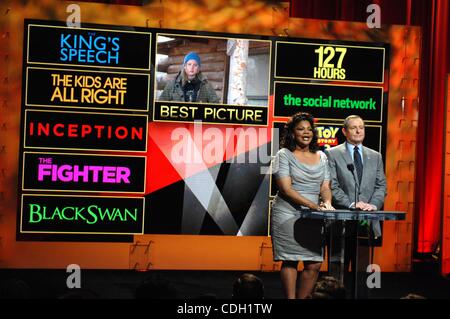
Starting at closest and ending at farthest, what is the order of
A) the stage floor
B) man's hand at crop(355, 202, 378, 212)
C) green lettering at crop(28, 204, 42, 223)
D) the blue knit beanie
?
man's hand at crop(355, 202, 378, 212), the stage floor, green lettering at crop(28, 204, 42, 223), the blue knit beanie

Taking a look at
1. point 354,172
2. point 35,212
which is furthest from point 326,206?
point 35,212

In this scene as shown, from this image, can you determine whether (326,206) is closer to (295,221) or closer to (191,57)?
(295,221)

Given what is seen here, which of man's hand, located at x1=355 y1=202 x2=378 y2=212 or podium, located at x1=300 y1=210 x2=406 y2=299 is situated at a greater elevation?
man's hand, located at x1=355 y1=202 x2=378 y2=212

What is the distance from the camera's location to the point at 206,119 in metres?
7.69

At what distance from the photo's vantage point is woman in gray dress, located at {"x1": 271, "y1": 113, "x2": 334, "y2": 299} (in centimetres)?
520

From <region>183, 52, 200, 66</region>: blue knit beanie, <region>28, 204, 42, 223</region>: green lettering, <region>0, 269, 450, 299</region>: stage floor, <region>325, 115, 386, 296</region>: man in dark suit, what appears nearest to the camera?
<region>325, 115, 386, 296</region>: man in dark suit

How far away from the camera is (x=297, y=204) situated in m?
5.16

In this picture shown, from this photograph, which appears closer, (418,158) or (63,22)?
(63,22)

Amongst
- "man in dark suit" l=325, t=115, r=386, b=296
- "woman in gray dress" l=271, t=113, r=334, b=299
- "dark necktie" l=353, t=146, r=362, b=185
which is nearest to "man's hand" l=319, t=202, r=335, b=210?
"woman in gray dress" l=271, t=113, r=334, b=299

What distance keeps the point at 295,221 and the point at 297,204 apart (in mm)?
123

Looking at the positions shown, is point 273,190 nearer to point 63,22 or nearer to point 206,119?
point 206,119

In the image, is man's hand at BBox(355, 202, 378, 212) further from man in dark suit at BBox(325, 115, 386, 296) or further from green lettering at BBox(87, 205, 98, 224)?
green lettering at BBox(87, 205, 98, 224)

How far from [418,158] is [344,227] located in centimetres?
444
